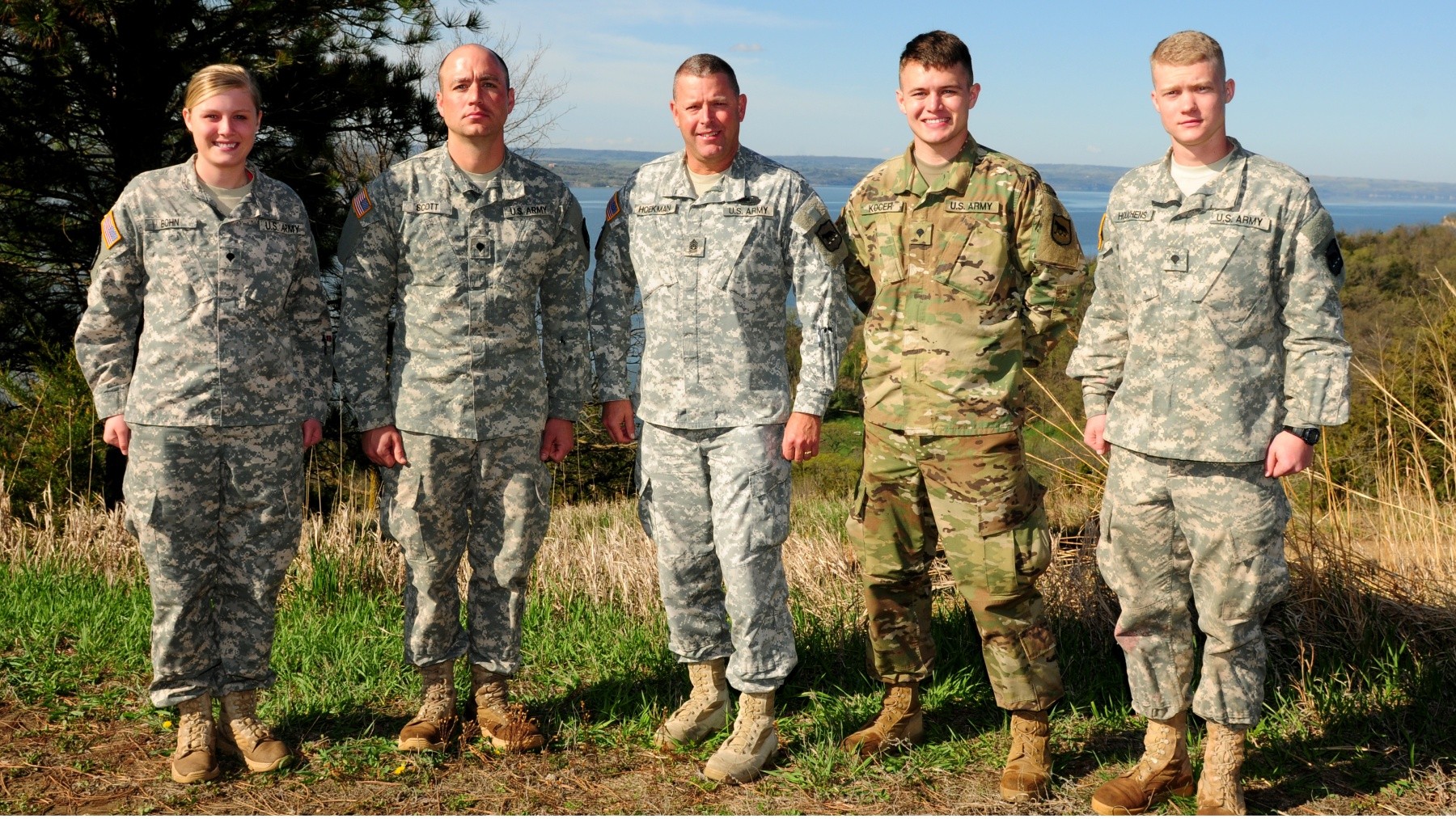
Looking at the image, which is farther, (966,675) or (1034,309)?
(966,675)

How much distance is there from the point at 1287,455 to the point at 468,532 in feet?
8.39

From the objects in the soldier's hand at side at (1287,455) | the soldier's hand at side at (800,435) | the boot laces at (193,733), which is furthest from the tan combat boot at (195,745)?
the soldier's hand at side at (1287,455)

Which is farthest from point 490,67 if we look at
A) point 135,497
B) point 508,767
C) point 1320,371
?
point 1320,371

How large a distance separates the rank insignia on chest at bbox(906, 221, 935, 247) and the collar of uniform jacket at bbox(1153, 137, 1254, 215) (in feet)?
2.17

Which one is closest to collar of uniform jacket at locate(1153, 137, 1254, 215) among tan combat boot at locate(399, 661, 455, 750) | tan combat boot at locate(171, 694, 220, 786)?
tan combat boot at locate(399, 661, 455, 750)

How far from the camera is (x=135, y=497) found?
11.3 feet

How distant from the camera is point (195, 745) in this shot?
3.61m

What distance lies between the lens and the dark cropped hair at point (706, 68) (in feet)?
11.3

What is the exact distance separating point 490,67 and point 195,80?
3.03 ft

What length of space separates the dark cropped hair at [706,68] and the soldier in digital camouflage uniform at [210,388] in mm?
1355

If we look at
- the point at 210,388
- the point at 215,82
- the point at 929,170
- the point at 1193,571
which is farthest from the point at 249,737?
the point at 1193,571

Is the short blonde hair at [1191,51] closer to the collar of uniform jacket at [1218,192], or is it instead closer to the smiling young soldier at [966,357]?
the collar of uniform jacket at [1218,192]

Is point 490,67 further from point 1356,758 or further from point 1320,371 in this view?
point 1356,758

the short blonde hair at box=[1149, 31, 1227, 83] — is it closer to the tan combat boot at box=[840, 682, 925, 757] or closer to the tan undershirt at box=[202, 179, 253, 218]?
the tan combat boot at box=[840, 682, 925, 757]
